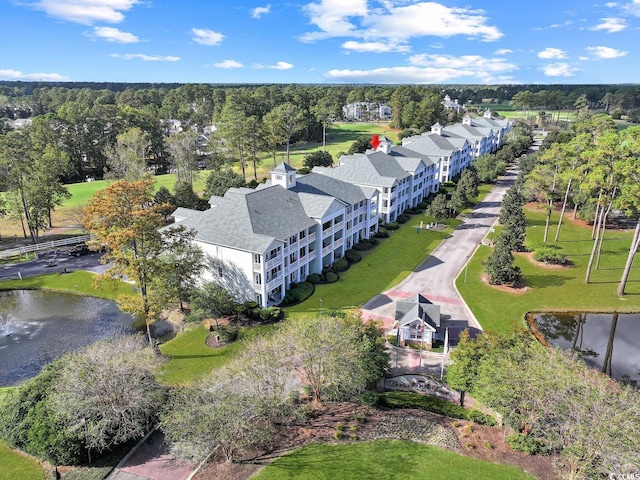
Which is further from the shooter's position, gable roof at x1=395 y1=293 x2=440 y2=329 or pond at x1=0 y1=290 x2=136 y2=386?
gable roof at x1=395 y1=293 x2=440 y2=329

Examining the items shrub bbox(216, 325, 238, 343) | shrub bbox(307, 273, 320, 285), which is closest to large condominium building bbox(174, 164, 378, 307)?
shrub bbox(307, 273, 320, 285)

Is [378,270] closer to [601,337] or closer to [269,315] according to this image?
[269,315]

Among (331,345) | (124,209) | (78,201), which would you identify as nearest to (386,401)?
(331,345)

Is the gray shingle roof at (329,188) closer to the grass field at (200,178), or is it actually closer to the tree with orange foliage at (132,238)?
the tree with orange foliage at (132,238)

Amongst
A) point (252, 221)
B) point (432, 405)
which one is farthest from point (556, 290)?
point (252, 221)

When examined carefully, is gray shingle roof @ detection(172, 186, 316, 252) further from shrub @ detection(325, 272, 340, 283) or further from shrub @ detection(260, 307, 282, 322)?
shrub @ detection(325, 272, 340, 283)
